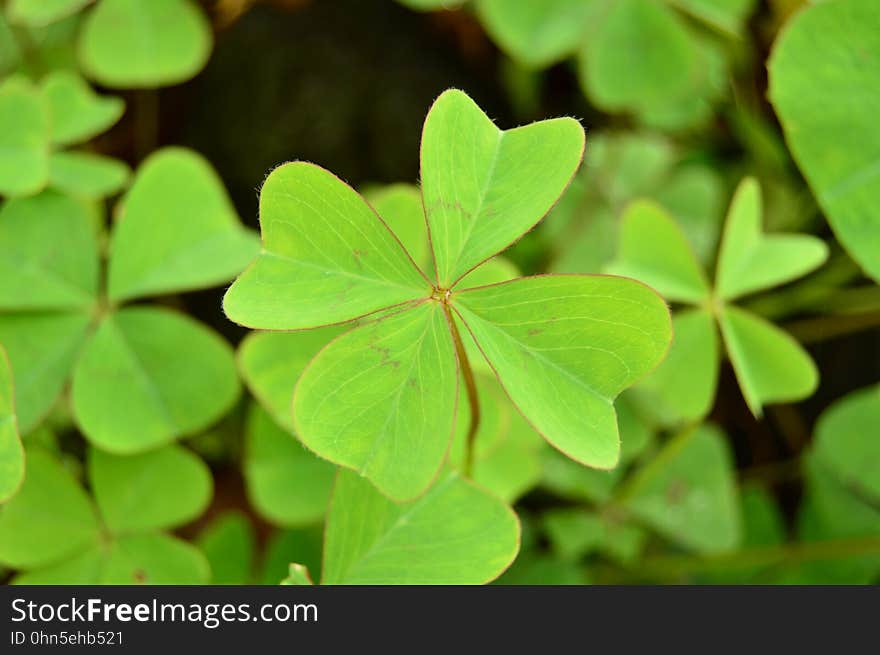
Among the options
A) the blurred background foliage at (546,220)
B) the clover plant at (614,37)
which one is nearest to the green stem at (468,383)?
the blurred background foliage at (546,220)

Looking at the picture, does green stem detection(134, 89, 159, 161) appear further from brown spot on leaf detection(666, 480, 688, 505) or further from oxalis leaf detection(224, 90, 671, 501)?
brown spot on leaf detection(666, 480, 688, 505)

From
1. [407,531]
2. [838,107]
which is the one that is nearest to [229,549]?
[407,531]

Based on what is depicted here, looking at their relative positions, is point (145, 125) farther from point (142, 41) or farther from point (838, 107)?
point (838, 107)

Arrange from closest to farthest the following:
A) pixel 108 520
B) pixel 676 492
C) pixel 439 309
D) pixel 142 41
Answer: pixel 439 309
pixel 108 520
pixel 676 492
pixel 142 41

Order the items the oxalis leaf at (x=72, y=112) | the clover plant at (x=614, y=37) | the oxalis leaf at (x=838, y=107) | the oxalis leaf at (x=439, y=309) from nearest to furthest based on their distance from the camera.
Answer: the oxalis leaf at (x=439, y=309)
the oxalis leaf at (x=838, y=107)
the oxalis leaf at (x=72, y=112)
the clover plant at (x=614, y=37)

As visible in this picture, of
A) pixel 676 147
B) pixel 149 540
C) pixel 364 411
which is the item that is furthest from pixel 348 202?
pixel 676 147

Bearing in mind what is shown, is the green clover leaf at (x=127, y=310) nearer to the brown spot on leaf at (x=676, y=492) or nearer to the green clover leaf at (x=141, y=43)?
the green clover leaf at (x=141, y=43)

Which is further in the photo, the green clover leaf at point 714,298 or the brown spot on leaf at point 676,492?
the brown spot on leaf at point 676,492

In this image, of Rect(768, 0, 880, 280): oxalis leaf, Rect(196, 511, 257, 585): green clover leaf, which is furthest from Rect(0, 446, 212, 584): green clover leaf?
Rect(768, 0, 880, 280): oxalis leaf
